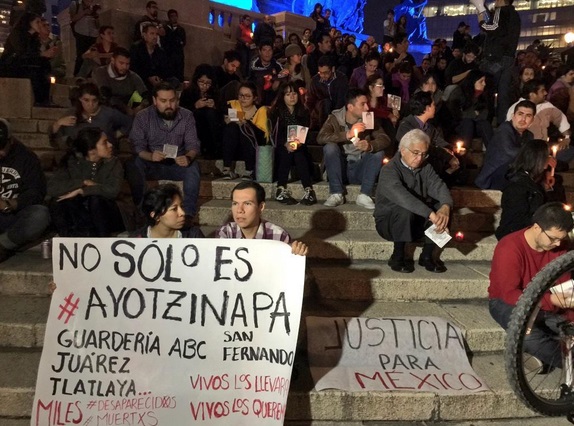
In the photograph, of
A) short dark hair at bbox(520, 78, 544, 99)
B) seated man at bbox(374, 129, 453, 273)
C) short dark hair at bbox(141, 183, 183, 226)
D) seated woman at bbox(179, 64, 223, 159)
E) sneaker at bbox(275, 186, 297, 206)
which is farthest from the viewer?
short dark hair at bbox(520, 78, 544, 99)

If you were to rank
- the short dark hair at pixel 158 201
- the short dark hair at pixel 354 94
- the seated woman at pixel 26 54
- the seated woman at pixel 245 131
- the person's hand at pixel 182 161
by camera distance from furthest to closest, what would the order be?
the seated woman at pixel 26 54
the seated woman at pixel 245 131
the short dark hair at pixel 354 94
the person's hand at pixel 182 161
the short dark hair at pixel 158 201

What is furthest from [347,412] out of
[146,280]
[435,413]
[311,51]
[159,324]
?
[311,51]

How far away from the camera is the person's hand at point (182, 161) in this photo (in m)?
5.37

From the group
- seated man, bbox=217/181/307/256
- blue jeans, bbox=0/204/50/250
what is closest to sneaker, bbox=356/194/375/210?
seated man, bbox=217/181/307/256

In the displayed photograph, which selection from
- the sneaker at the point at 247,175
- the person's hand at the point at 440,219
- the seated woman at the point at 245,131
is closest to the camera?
the person's hand at the point at 440,219

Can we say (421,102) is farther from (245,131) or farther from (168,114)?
(168,114)

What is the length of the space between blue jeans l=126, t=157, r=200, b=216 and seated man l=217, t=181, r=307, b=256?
163cm

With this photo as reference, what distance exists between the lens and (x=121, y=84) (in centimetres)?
728

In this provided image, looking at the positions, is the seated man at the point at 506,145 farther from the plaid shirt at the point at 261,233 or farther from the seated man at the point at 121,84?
the seated man at the point at 121,84

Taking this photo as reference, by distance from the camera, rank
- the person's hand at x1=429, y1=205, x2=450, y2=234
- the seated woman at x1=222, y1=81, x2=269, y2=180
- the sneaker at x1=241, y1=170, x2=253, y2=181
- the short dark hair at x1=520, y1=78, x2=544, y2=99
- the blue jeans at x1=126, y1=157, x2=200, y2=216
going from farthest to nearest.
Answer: the short dark hair at x1=520, y1=78, x2=544, y2=99, the sneaker at x1=241, y1=170, x2=253, y2=181, the seated woman at x1=222, y1=81, x2=269, y2=180, the blue jeans at x1=126, y1=157, x2=200, y2=216, the person's hand at x1=429, y1=205, x2=450, y2=234

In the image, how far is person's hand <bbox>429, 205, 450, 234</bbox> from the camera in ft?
14.0

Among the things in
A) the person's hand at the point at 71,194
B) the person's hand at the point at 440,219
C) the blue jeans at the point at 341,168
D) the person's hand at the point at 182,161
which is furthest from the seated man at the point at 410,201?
the person's hand at the point at 71,194

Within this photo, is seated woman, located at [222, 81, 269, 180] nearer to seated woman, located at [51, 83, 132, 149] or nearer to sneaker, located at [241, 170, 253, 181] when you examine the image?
sneaker, located at [241, 170, 253, 181]

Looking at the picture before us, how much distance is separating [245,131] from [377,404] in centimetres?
399
